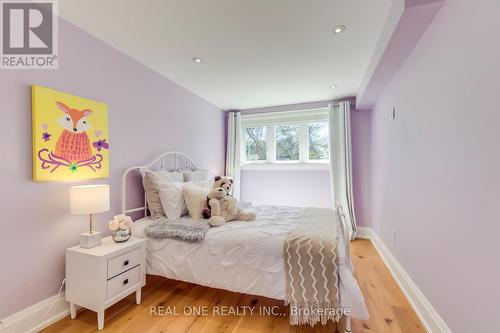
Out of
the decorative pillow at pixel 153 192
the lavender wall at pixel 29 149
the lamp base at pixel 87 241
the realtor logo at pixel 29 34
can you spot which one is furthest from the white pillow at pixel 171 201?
the realtor logo at pixel 29 34

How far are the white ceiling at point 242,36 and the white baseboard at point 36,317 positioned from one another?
7.37 feet

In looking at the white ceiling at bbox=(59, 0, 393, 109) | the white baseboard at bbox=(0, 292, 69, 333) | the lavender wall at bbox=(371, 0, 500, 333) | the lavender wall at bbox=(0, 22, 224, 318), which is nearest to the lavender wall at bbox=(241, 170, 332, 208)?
the white ceiling at bbox=(59, 0, 393, 109)

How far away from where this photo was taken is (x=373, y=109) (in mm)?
3582

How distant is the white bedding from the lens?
5.36ft

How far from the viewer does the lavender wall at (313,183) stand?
3.75 meters

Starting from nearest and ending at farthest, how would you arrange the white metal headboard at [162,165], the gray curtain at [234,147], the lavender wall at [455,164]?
the lavender wall at [455,164], the white metal headboard at [162,165], the gray curtain at [234,147]

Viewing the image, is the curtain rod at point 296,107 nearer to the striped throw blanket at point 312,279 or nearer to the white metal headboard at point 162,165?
the white metal headboard at point 162,165

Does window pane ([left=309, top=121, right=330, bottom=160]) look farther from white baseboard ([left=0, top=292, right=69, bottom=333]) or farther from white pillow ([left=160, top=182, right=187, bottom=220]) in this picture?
white baseboard ([left=0, top=292, right=69, bottom=333])

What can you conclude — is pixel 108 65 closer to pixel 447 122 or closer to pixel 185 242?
pixel 185 242

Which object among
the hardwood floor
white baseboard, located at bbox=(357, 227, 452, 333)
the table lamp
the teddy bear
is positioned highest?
the table lamp

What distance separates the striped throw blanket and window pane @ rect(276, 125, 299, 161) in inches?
108

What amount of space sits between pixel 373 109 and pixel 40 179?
4205mm

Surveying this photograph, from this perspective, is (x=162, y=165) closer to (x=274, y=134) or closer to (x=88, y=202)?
(x=88, y=202)

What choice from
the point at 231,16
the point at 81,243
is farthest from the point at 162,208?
the point at 231,16
